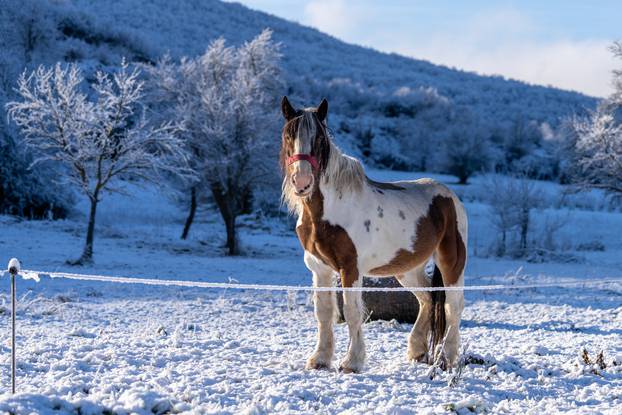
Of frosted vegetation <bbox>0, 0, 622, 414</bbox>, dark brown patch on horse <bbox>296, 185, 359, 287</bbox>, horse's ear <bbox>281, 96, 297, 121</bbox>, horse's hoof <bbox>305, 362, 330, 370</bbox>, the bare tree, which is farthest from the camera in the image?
the bare tree

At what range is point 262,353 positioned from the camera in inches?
259

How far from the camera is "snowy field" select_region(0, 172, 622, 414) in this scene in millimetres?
4660

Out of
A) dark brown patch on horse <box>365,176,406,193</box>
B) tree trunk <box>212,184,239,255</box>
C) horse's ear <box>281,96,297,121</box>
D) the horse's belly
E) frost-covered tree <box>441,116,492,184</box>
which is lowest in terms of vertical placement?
tree trunk <box>212,184,239,255</box>

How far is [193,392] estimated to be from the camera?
4676 mm

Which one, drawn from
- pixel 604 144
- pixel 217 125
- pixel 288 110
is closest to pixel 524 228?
pixel 604 144

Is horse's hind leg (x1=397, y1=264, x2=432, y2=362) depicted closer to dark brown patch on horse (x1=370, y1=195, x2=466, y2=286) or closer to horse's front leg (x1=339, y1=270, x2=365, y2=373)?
dark brown patch on horse (x1=370, y1=195, x2=466, y2=286)

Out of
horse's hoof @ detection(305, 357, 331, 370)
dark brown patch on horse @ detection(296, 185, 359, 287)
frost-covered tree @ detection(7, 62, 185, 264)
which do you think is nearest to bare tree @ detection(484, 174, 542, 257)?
frost-covered tree @ detection(7, 62, 185, 264)

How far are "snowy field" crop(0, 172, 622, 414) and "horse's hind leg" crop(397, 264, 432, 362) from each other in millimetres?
263

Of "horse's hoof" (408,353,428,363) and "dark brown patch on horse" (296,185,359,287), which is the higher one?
"dark brown patch on horse" (296,185,359,287)

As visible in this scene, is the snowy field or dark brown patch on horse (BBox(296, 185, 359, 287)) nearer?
the snowy field

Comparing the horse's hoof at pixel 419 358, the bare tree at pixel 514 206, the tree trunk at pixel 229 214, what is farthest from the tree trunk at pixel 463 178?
the horse's hoof at pixel 419 358

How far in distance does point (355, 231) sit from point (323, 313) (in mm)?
844

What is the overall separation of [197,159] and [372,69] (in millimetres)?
70397

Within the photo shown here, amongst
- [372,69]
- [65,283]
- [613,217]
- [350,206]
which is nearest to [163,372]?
[350,206]
